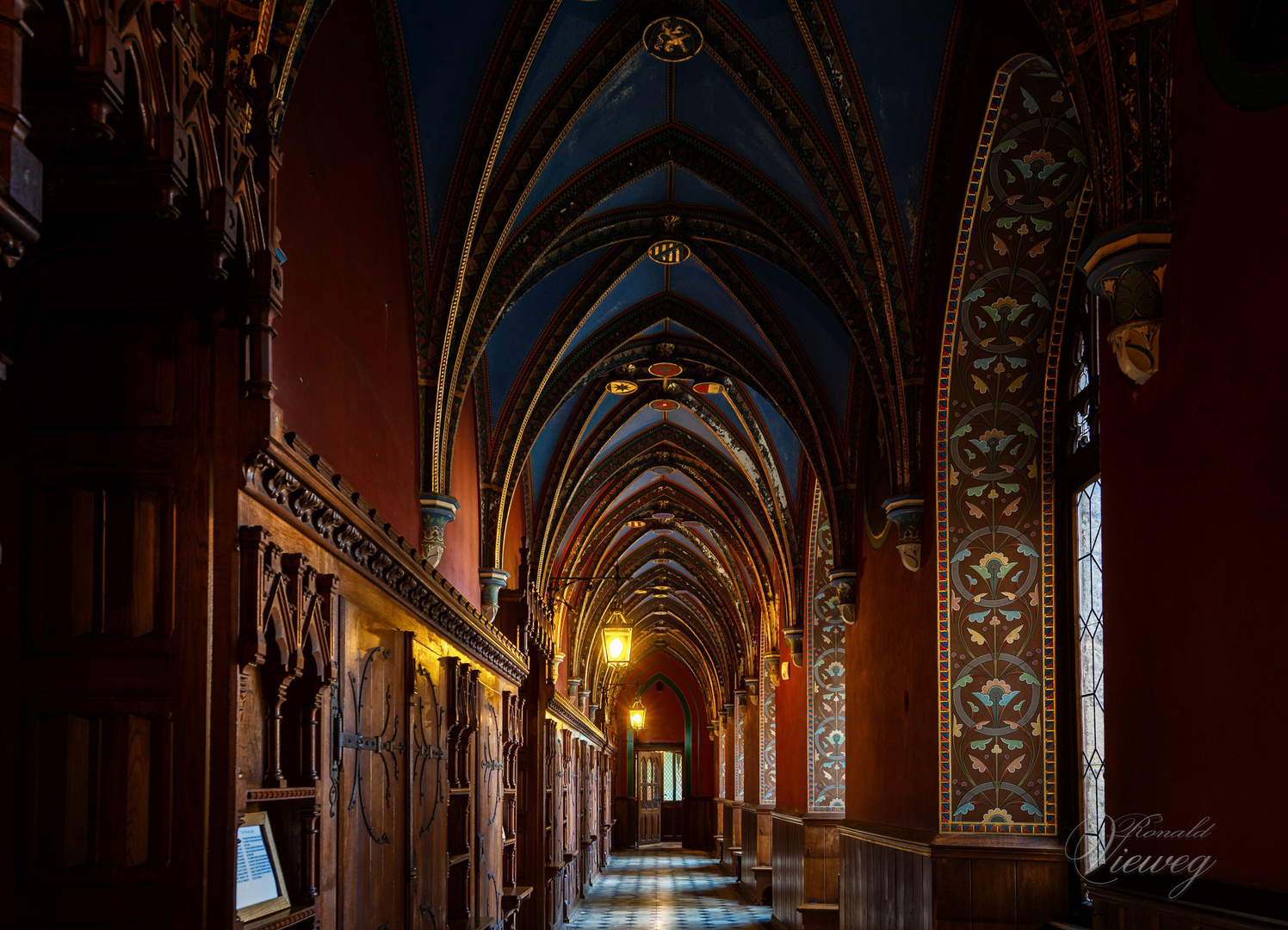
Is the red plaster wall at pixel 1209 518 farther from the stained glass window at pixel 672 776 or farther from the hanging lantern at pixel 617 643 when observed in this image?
the stained glass window at pixel 672 776

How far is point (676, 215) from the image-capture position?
11.2 m

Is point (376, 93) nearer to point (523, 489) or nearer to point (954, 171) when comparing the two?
point (954, 171)

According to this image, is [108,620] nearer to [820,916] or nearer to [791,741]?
[820,916]

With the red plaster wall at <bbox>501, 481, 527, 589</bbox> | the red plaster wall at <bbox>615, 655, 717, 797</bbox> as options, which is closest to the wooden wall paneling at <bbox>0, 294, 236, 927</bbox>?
the red plaster wall at <bbox>501, 481, 527, 589</bbox>

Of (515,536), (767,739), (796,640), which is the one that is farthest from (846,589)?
(767,739)

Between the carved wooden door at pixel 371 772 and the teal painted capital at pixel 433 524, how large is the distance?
256 cm

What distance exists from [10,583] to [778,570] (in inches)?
566

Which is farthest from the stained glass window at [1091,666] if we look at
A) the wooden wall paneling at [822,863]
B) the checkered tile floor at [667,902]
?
the checkered tile floor at [667,902]

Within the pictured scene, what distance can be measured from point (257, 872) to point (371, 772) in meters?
1.59

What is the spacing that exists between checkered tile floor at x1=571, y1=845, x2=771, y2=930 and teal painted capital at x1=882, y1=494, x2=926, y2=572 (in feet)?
34.2

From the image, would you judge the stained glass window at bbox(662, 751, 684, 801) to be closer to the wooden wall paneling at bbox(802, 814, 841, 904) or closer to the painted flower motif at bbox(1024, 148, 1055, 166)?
the wooden wall paneling at bbox(802, 814, 841, 904)

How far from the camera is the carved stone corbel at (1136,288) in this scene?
175 inches

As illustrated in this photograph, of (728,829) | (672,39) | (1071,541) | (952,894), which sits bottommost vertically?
(728,829)

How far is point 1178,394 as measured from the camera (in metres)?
4.32
